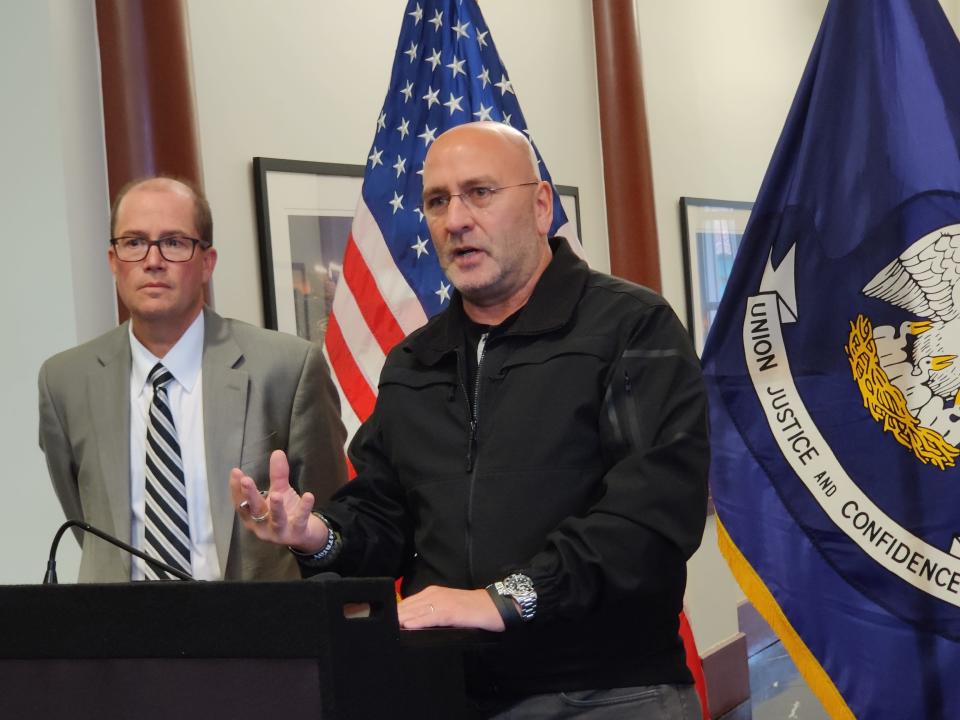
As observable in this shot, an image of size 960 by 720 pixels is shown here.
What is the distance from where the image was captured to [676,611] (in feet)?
5.57

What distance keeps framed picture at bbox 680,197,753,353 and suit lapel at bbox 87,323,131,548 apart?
3474 millimetres

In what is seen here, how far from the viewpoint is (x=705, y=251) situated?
18.2 ft

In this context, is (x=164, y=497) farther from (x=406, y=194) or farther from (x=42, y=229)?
(x=406, y=194)

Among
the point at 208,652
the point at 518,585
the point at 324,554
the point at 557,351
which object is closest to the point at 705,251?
the point at 557,351

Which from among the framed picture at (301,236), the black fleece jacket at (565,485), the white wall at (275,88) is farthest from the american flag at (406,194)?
the black fleece jacket at (565,485)

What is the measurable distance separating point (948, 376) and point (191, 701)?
6.25ft

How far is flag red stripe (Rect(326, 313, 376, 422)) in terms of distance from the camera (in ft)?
10.1

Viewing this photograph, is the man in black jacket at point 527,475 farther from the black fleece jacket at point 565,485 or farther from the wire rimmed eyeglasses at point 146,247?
the wire rimmed eyeglasses at point 146,247

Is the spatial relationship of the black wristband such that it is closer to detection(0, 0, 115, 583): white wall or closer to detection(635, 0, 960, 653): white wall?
detection(0, 0, 115, 583): white wall

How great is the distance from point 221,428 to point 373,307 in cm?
104

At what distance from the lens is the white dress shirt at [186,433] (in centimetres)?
216

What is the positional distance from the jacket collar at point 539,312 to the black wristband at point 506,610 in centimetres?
45

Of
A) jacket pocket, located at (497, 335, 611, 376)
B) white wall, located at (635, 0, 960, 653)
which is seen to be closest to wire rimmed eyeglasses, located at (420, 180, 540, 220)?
jacket pocket, located at (497, 335, 611, 376)

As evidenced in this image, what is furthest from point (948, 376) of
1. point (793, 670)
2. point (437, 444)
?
point (793, 670)
